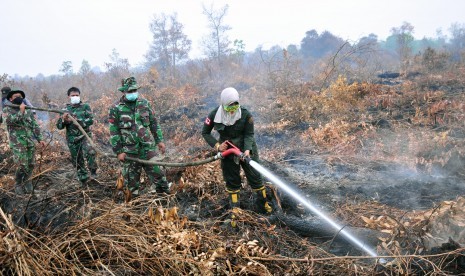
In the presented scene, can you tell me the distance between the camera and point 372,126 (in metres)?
8.33

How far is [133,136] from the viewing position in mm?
4234

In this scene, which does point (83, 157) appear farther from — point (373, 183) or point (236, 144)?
point (373, 183)

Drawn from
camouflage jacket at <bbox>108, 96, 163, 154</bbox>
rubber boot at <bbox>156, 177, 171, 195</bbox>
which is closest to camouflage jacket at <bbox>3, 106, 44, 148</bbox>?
camouflage jacket at <bbox>108, 96, 163, 154</bbox>

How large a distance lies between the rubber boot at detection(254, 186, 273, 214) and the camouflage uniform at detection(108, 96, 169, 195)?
139cm

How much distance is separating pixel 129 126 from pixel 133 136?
0.15 meters

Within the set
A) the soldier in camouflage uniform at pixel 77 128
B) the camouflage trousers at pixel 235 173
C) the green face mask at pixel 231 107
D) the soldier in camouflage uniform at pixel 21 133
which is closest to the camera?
the green face mask at pixel 231 107

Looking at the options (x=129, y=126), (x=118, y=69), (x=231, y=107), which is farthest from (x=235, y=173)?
(x=118, y=69)

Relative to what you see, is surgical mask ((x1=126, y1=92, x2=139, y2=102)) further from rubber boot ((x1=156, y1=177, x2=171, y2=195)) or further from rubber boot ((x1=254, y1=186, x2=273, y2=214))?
rubber boot ((x1=254, y1=186, x2=273, y2=214))

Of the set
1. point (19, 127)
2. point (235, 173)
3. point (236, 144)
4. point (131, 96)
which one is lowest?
point (235, 173)

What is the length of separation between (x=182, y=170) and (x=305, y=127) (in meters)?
5.05

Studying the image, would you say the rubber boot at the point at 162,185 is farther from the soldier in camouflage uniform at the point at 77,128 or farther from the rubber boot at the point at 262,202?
the soldier in camouflage uniform at the point at 77,128

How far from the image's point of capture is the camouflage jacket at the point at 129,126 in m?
4.22

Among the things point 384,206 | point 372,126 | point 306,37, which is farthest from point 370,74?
point 306,37

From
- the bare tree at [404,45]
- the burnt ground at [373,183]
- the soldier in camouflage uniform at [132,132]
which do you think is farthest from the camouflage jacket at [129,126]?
the bare tree at [404,45]
